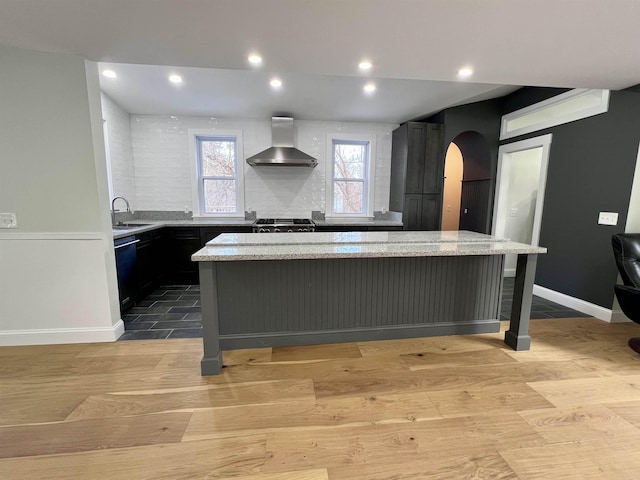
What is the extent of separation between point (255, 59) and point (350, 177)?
292 centimetres

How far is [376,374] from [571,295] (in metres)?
2.79

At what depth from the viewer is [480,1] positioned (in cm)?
149

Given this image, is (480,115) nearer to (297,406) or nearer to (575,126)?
(575,126)

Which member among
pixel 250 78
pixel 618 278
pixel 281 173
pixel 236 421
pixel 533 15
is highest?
pixel 250 78

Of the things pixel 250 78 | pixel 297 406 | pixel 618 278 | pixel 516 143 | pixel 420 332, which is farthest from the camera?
pixel 516 143

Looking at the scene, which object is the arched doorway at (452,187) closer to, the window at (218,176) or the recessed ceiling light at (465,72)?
the recessed ceiling light at (465,72)

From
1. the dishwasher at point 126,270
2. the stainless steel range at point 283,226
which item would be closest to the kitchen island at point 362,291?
the dishwasher at point 126,270

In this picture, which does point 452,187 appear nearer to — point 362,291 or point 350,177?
Result: point 350,177

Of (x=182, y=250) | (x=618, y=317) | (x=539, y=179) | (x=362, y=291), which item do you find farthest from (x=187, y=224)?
(x=618, y=317)

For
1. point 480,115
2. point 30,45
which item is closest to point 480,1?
point 30,45

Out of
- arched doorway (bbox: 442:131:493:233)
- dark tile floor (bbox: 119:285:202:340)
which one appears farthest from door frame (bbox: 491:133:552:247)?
dark tile floor (bbox: 119:285:202:340)

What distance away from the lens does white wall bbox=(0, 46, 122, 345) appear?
6.93 ft

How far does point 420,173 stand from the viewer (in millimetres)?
4320

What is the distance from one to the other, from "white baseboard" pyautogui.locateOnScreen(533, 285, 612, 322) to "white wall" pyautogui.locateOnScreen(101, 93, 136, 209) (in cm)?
569
